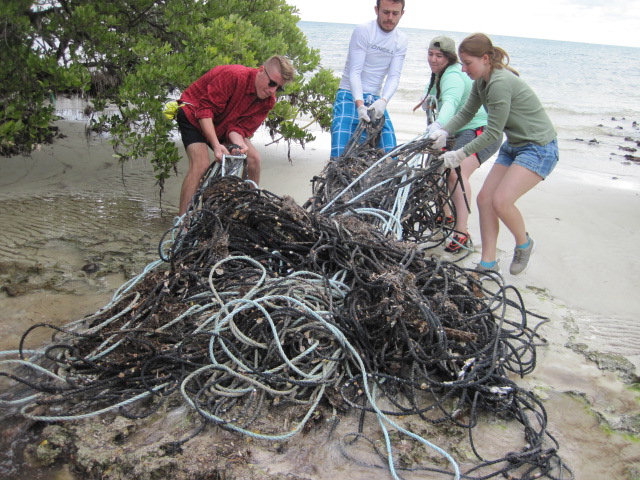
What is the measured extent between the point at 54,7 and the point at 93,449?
4.65 metres

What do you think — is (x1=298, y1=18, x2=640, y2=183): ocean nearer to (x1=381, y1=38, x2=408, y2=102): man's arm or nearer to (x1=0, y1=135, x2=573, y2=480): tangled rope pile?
(x1=381, y1=38, x2=408, y2=102): man's arm

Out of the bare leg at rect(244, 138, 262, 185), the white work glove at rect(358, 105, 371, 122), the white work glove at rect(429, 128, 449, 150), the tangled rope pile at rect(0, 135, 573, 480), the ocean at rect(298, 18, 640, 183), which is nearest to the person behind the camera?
the tangled rope pile at rect(0, 135, 573, 480)

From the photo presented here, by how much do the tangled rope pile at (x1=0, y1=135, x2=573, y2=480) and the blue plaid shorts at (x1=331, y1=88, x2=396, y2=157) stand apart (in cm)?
189

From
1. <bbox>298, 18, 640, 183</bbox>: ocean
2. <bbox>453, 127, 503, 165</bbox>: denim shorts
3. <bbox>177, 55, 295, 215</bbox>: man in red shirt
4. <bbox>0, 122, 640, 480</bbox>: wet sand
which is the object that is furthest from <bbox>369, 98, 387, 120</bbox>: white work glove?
<bbox>298, 18, 640, 183</bbox>: ocean

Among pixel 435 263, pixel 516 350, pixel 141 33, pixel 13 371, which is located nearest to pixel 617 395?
pixel 516 350

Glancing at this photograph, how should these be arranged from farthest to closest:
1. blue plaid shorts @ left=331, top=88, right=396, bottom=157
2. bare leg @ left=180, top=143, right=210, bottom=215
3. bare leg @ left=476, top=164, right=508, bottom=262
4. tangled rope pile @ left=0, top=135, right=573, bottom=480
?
blue plaid shorts @ left=331, top=88, right=396, bottom=157, bare leg @ left=180, top=143, right=210, bottom=215, bare leg @ left=476, top=164, right=508, bottom=262, tangled rope pile @ left=0, top=135, right=573, bottom=480

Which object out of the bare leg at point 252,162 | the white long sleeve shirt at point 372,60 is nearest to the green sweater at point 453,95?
the white long sleeve shirt at point 372,60

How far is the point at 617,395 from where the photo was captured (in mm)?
2635

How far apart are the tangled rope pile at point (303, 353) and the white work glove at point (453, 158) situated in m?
1.08

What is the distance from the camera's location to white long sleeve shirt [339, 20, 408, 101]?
454 centimetres

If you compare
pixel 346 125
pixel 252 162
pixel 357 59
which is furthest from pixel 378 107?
pixel 252 162

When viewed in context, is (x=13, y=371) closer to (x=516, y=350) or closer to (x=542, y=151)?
(x=516, y=350)

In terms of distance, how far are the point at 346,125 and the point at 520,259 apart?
1975 millimetres

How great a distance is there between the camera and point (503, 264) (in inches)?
166
